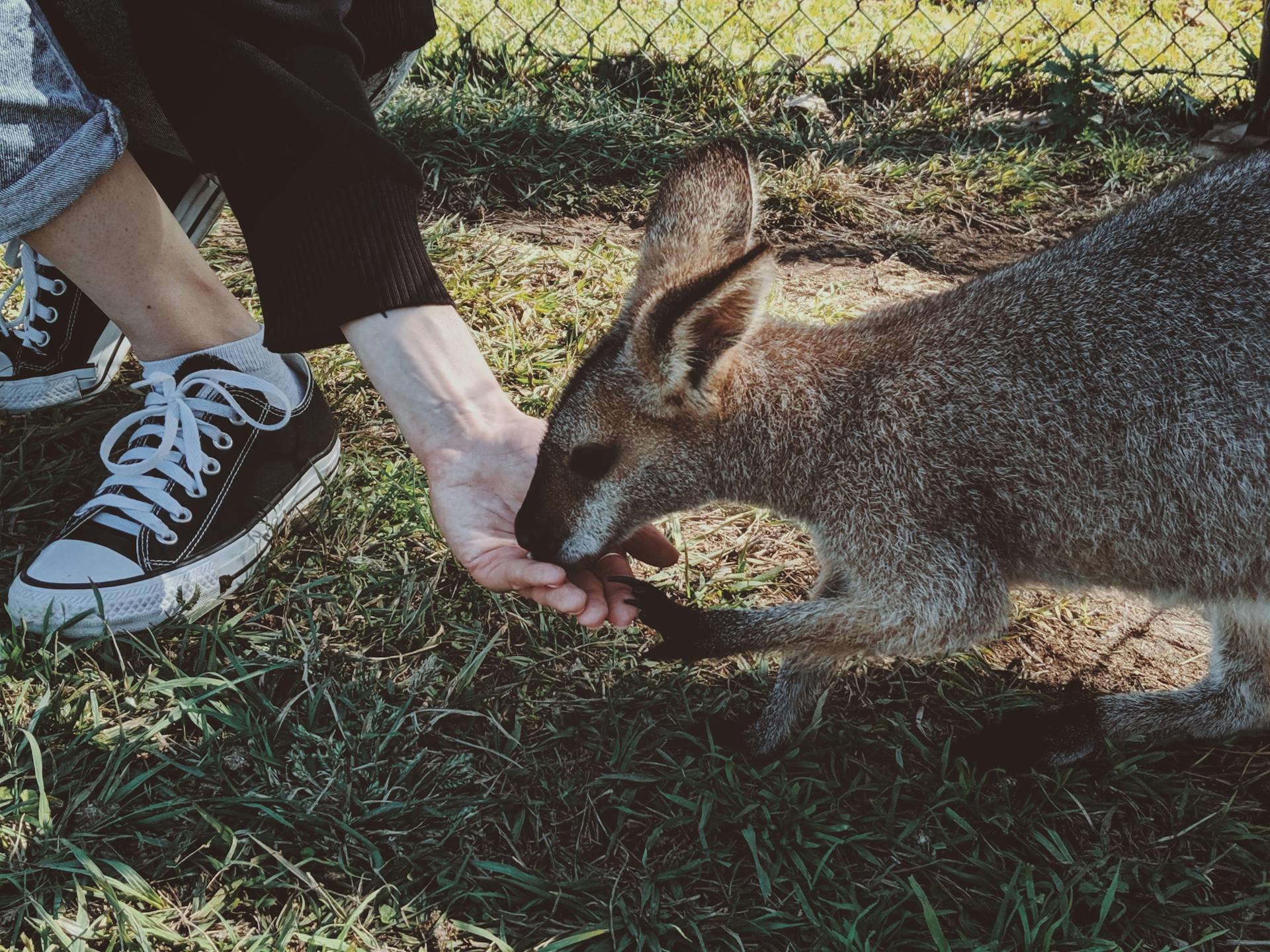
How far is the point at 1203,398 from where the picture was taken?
188 cm

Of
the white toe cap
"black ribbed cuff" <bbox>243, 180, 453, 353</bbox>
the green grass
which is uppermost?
"black ribbed cuff" <bbox>243, 180, 453, 353</bbox>

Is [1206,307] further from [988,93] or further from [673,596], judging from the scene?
[988,93]

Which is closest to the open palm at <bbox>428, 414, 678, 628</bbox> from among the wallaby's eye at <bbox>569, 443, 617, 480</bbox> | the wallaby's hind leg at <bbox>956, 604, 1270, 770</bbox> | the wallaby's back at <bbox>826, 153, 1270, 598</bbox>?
the wallaby's eye at <bbox>569, 443, 617, 480</bbox>

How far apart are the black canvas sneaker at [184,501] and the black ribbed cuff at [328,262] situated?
373mm

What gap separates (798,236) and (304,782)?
2505mm

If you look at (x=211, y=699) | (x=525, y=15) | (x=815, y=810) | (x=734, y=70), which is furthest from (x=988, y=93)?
(x=211, y=699)

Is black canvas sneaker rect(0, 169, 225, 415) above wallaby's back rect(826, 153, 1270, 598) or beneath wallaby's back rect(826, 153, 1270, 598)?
beneath

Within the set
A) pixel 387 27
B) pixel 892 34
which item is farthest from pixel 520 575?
pixel 892 34

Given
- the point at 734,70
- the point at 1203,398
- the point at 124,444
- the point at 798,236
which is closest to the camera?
the point at 1203,398

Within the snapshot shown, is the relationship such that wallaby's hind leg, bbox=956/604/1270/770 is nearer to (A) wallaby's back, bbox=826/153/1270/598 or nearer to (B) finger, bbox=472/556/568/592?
(A) wallaby's back, bbox=826/153/1270/598

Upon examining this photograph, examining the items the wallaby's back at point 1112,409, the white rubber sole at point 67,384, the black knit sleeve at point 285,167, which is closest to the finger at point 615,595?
the wallaby's back at point 1112,409

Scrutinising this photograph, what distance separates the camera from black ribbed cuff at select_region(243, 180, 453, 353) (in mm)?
2100

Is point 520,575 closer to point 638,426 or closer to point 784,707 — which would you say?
point 638,426

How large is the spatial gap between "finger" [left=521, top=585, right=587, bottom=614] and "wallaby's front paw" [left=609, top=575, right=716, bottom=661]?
76mm
